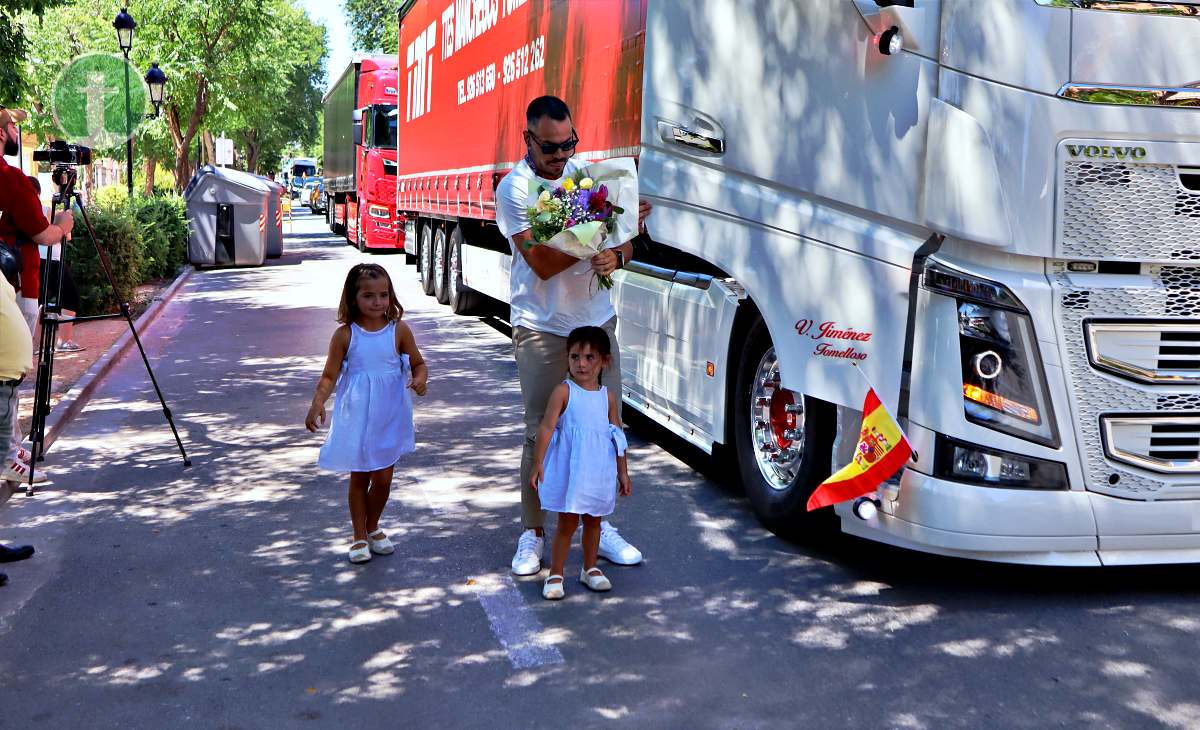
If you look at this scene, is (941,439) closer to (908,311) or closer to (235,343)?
(908,311)

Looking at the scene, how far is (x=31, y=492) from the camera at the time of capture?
6.93 metres

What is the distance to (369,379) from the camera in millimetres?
5484

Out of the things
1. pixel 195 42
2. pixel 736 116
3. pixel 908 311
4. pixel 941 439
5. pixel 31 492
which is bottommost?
pixel 31 492

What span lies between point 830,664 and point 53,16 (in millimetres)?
44460

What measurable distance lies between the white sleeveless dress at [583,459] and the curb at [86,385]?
4.39 meters

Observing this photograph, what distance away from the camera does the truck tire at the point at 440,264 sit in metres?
16.6

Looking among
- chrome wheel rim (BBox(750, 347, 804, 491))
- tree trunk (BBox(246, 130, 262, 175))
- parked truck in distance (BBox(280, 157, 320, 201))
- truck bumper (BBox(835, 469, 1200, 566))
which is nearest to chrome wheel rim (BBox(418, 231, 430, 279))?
chrome wheel rim (BBox(750, 347, 804, 491))

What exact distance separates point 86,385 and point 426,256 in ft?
27.0

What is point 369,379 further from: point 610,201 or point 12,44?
point 12,44

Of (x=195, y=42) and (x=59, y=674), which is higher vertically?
(x=195, y=42)

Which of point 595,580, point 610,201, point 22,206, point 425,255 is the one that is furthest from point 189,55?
point 595,580

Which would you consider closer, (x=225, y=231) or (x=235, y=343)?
(x=235, y=343)

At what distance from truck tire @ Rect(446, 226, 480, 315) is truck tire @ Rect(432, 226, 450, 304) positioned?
0.52m

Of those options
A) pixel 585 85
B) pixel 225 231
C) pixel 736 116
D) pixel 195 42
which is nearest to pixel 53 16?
pixel 195 42
